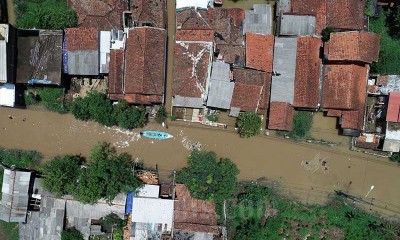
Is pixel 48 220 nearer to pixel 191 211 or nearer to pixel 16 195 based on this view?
pixel 16 195

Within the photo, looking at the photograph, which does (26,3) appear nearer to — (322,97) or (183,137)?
(183,137)

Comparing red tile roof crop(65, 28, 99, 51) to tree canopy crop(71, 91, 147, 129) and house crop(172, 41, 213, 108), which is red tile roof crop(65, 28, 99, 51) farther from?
house crop(172, 41, 213, 108)

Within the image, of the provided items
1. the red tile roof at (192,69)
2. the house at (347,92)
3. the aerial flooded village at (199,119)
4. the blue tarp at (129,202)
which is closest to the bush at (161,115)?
the aerial flooded village at (199,119)

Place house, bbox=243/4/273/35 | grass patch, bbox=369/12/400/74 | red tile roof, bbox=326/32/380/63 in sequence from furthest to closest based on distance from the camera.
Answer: grass patch, bbox=369/12/400/74, house, bbox=243/4/273/35, red tile roof, bbox=326/32/380/63

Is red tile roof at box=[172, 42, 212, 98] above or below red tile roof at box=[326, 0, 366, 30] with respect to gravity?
below

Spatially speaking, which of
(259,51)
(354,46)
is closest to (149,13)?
(259,51)

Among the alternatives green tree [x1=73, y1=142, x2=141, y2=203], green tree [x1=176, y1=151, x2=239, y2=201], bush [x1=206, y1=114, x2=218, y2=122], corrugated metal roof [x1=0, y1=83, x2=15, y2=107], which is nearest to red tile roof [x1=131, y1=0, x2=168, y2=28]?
bush [x1=206, y1=114, x2=218, y2=122]

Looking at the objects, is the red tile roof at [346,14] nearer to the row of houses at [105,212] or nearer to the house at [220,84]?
the house at [220,84]
